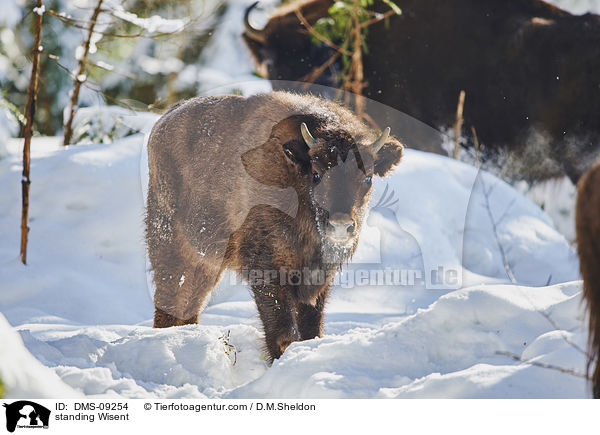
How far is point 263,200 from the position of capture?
3314 mm

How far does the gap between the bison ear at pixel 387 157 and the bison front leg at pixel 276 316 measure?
0.93 metres

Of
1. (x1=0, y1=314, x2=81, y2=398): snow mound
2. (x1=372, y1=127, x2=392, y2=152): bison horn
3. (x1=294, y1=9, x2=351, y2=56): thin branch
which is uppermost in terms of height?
(x1=294, y1=9, x2=351, y2=56): thin branch

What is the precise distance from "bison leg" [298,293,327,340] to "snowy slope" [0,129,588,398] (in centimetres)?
28

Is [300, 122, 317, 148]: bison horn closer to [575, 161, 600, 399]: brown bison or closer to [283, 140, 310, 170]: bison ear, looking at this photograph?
[283, 140, 310, 170]: bison ear

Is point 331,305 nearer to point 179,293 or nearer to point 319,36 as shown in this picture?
point 179,293

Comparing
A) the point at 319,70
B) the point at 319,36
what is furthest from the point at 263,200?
the point at 319,36

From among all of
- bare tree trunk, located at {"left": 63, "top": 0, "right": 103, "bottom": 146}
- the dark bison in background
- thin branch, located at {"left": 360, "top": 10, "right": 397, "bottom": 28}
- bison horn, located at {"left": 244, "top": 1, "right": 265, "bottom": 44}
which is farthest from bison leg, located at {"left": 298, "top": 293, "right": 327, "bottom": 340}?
bison horn, located at {"left": 244, "top": 1, "right": 265, "bottom": 44}

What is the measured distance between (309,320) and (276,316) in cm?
37

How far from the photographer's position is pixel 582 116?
5359 millimetres

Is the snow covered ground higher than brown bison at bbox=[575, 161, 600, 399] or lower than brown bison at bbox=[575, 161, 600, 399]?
lower

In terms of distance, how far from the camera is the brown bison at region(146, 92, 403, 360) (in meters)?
3.16
